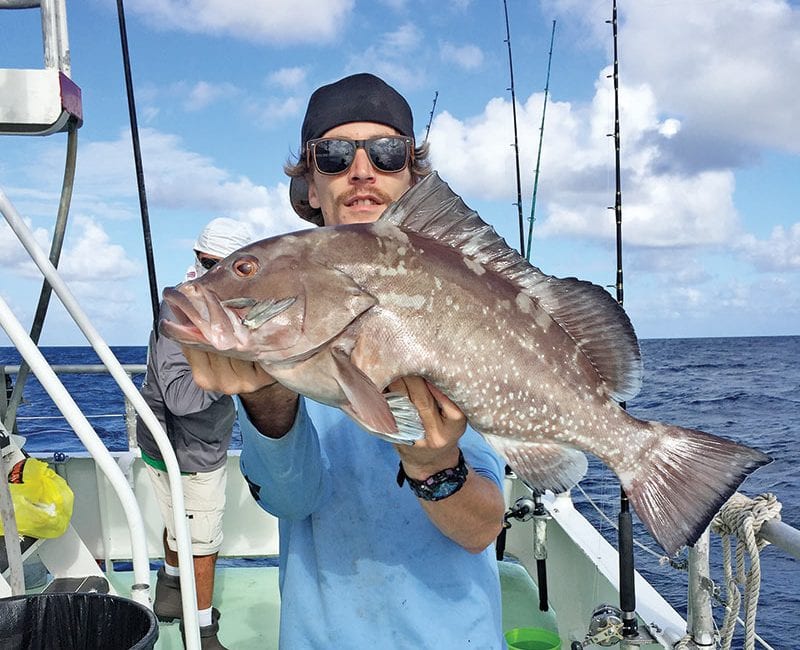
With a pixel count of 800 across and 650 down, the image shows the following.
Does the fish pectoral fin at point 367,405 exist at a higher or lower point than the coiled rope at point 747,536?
higher

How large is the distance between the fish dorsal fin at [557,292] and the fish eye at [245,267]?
341 millimetres

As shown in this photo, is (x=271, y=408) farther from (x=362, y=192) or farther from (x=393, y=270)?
(x=362, y=192)

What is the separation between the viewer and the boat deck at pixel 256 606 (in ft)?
15.6

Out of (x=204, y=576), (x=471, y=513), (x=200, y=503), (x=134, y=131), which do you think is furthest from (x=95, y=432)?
(x=204, y=576)

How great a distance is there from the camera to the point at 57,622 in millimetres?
1942

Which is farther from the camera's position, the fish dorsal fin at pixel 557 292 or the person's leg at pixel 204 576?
the person's leg at pixel 204 576

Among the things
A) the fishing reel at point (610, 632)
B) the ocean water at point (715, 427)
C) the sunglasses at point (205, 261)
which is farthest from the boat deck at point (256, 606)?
the sunglasses at point (205, 261)

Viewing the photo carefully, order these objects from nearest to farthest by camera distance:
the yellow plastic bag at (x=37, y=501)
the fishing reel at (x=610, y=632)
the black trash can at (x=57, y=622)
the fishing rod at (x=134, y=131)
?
the black trash can at (x=57, y=622) < the fishing reel at (x=610, y=632) < the yellow plastic bag at (x=37, y=501) < the fishing rod at (x=134, y=131)

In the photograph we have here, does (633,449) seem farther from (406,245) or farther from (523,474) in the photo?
(406,245)

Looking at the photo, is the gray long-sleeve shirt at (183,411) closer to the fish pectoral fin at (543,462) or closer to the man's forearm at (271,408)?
the man's forearm at (271,408)

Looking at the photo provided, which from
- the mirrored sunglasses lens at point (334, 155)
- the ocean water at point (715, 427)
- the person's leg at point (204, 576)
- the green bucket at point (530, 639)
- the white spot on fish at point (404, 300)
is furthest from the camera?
the ocean water at point (715, 427)

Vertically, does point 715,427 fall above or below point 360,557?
below

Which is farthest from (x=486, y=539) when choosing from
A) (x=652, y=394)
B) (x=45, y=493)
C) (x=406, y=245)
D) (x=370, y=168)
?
(x=652, y=394)

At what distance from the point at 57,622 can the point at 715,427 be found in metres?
21.4
